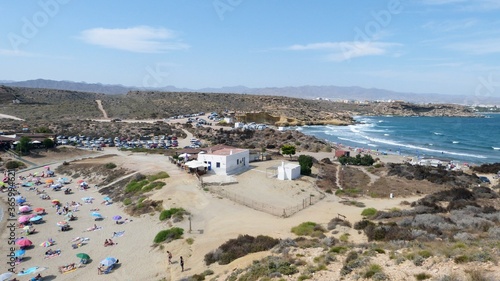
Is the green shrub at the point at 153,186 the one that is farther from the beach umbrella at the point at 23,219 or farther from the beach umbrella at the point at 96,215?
the beach umbrella at the point at 23,219

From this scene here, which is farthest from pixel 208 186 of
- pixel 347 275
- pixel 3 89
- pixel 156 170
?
pixel 3 89

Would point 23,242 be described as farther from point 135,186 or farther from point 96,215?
point 135,186

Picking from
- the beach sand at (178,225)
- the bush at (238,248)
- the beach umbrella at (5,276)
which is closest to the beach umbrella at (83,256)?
the beach sand at (178,225)

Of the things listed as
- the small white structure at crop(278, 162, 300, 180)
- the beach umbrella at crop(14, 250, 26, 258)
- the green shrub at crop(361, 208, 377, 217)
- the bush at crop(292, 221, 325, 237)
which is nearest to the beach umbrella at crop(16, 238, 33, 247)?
the beach umbrella at crop(14, 250, 26, 258)

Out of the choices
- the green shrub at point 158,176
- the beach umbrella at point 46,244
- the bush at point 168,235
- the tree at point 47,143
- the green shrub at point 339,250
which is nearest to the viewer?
the green shrub at point 339,250

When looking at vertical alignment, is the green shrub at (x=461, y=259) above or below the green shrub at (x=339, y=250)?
above

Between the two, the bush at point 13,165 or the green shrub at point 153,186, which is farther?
the bush at point 13,165

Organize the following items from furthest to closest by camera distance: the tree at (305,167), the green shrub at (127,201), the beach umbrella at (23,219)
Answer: the tree at (305,167)
the green shrub at (127,201)
the beach umbrella at (23,219)

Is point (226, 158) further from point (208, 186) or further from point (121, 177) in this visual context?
point (121, 177)

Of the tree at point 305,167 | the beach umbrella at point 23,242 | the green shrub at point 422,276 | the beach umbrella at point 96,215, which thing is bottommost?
the beach umbrella at point 23,242
